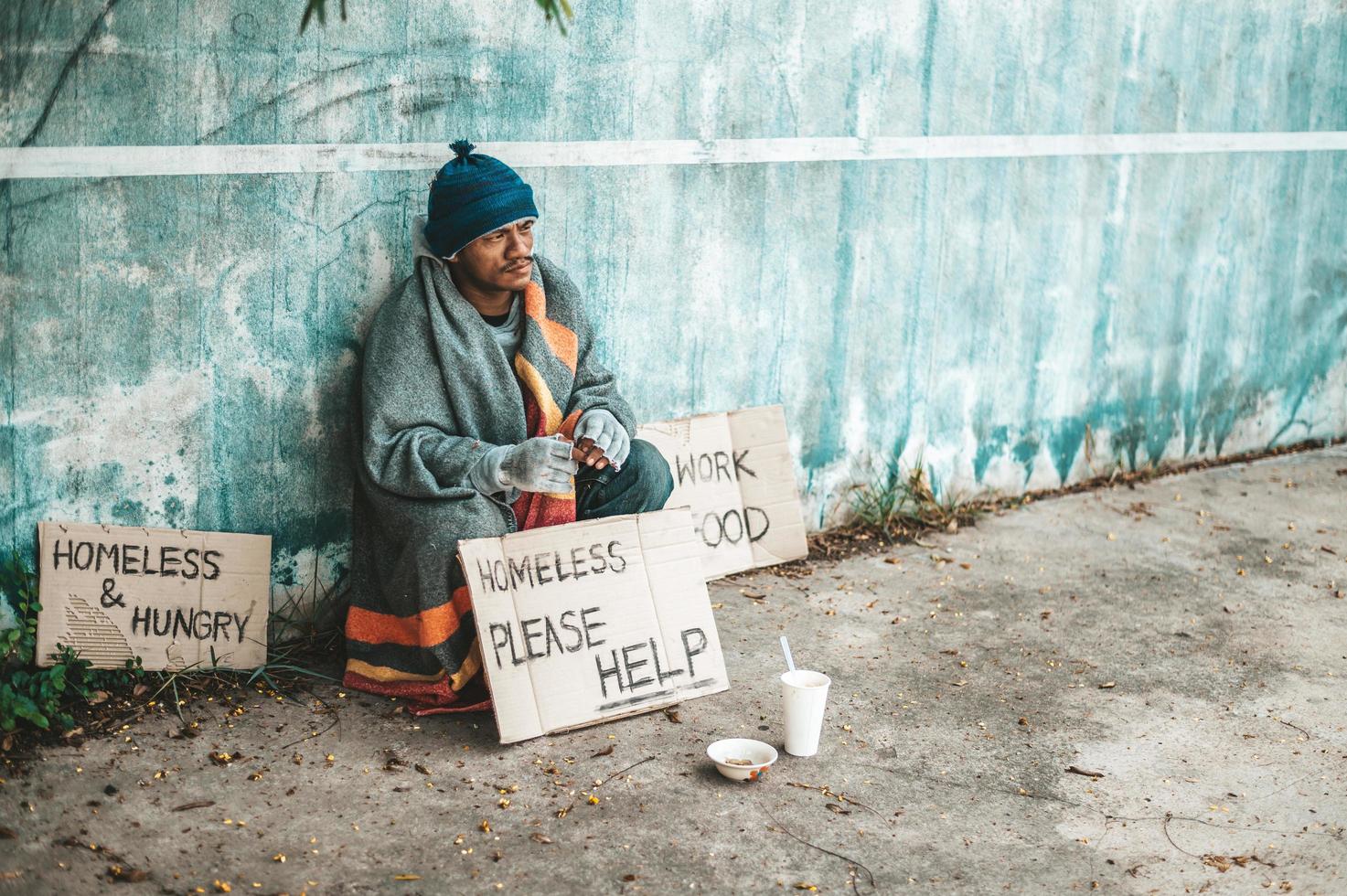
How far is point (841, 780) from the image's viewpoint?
10.5ft

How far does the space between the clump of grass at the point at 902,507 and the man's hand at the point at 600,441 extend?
1.58 m

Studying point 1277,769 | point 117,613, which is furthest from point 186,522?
point 1277,769

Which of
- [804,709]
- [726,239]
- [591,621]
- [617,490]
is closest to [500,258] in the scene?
[617,490]

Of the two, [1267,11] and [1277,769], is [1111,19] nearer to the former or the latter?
[1267,11]

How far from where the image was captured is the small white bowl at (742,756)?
313 cm

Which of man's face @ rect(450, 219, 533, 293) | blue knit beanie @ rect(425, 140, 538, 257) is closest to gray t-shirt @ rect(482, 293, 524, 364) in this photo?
man's face @ rect(450, 219, 533, 293)

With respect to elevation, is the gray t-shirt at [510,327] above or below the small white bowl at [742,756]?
above

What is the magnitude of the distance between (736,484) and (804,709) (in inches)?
58.3

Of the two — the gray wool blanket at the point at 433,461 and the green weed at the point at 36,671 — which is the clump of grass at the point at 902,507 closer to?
the gray wool blanket at the point at 433,461

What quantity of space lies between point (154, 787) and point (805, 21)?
10.4 ft

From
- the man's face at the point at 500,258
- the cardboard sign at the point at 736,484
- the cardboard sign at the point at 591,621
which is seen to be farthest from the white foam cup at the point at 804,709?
the man's face at the point at 500,258

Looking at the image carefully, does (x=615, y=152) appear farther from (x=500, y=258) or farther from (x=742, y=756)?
(x=742, y=756)

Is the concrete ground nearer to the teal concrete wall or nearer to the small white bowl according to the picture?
the small white bowl

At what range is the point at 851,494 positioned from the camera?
5.03 meters
